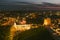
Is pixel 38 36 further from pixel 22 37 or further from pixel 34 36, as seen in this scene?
pixel 22 37

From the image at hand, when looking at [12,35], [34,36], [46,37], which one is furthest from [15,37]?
[46,37]

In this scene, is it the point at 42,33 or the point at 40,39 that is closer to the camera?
the point at 40,39

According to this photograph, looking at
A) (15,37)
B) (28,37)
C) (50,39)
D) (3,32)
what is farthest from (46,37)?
(3,32)

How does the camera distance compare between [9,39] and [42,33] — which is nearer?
[9,39]

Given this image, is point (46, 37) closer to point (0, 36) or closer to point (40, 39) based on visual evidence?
point (40, 39)

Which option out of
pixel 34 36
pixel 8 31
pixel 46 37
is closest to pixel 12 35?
pixel 8 31

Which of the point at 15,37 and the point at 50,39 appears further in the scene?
the point at 15,37

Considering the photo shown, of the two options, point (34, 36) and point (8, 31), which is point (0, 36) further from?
point (34, 36)

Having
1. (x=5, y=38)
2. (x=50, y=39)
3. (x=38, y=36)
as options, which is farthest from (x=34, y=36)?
(x=5, y=38)
